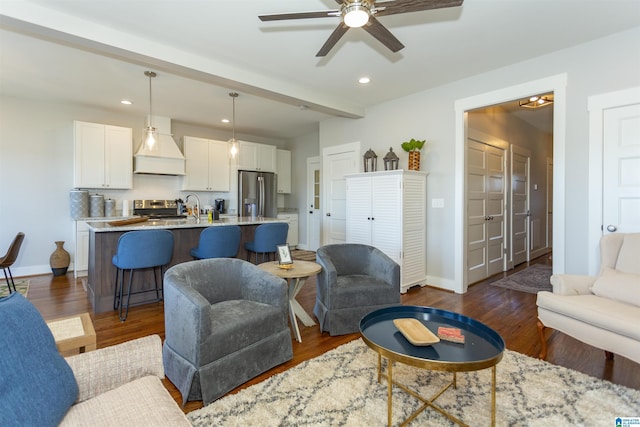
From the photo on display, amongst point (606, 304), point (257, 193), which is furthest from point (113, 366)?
point (257, 193)

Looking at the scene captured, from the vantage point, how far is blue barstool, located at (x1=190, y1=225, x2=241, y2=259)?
11.0ft

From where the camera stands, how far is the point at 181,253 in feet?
12.0

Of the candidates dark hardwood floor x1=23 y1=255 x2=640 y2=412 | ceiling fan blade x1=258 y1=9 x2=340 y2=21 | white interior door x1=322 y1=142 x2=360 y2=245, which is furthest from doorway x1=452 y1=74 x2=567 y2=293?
ceiling fan blade x1=258 y1=9 x2=340 y2=21

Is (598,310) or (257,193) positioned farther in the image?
(257,193)

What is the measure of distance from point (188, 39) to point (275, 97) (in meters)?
1.31

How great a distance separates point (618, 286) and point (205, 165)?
236 inches

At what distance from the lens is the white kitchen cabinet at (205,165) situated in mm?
5754

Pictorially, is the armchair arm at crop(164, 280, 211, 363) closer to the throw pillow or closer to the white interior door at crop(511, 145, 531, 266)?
the throw pillow

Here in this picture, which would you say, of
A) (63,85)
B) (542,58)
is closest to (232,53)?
(63,85)

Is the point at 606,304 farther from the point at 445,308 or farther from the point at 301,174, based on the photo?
the point at 301,174

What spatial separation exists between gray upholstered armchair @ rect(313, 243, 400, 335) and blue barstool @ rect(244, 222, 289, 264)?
3.61 ft

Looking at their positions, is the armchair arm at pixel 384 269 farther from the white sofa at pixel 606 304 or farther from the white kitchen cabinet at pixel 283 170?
the white kitchen cabinet at pixel 283 170

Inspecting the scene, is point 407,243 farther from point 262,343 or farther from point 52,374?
point 52,374

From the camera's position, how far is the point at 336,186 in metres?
5.46
